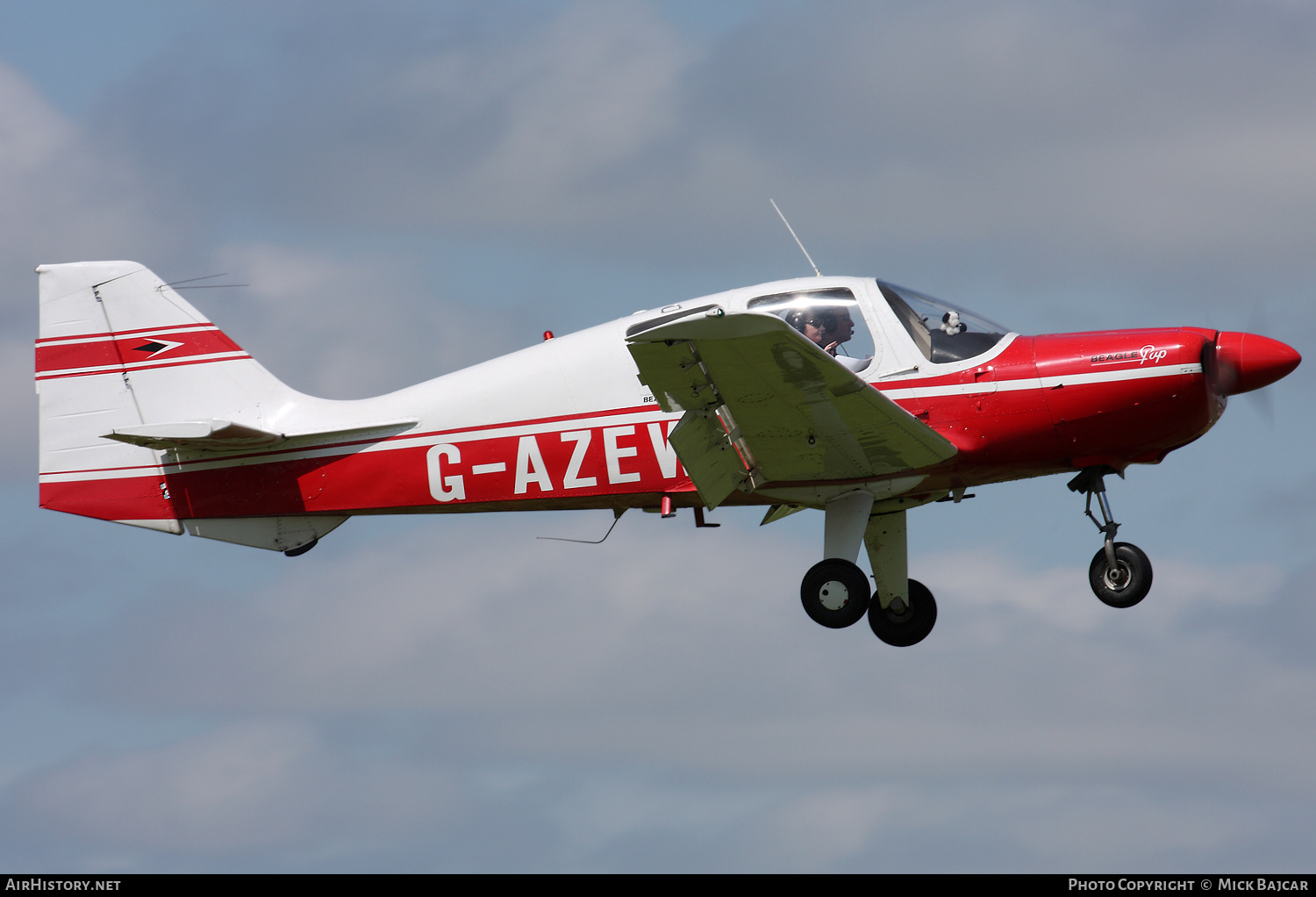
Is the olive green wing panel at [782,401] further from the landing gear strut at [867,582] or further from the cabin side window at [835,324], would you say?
the cabin side window at [835,324]

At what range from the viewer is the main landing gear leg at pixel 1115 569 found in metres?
12.3

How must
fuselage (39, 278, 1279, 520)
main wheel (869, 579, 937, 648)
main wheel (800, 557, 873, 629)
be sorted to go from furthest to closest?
main wheel (869, 579, 937, 648) < main wheel (800, 557, 873, 629) < fuselage (39, 278, 1279, 520)

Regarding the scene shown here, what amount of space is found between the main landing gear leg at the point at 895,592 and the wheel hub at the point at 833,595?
1364 mm

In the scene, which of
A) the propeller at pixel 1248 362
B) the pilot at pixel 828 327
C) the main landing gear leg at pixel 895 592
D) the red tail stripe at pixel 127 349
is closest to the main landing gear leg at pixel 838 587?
the main landing gear leg at pixel 895 592

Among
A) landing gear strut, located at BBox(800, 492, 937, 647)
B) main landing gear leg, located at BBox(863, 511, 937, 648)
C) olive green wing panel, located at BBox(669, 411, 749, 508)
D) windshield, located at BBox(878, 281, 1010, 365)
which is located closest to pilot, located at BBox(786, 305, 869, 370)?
windshield, located at BBox(878, 281, 1010, 365)

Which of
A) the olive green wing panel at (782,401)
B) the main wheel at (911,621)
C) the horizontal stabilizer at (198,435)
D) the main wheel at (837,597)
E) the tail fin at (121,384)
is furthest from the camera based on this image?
the tail fin at (121,384)

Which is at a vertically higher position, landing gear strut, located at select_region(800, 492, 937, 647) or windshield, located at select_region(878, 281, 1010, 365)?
windshield, located at select_region(878, 281, 1010, 365)

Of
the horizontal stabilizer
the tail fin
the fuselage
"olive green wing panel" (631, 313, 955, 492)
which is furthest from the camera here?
the tail fin

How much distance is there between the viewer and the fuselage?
1228 centimetres

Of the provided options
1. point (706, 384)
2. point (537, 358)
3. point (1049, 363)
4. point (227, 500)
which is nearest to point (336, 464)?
point (227, 500)

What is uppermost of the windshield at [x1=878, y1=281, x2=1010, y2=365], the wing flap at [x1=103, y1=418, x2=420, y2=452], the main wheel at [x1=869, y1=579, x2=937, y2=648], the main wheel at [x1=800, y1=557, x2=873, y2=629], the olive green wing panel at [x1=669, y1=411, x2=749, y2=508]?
the windshield at [x1=878, y1=281, x2=1010, y2=365]

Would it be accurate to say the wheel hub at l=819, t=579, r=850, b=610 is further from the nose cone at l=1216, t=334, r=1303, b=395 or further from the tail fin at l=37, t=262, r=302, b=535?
the tail fin at l=37, t=262, r=302, b=535

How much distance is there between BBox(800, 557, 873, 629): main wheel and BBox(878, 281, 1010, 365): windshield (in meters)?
1.92

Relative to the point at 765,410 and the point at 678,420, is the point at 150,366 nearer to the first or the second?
the point at 678,420
